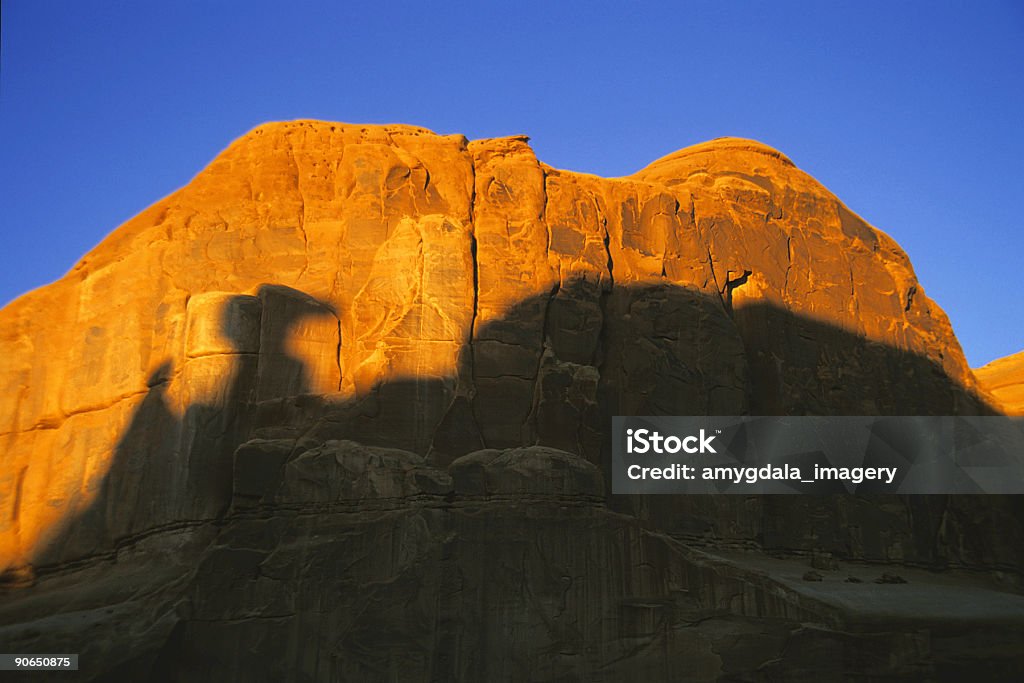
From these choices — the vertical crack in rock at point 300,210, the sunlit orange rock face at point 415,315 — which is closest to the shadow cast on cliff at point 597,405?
the sunlit orange rock face at point 415,315

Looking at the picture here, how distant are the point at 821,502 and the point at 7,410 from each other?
897 inches

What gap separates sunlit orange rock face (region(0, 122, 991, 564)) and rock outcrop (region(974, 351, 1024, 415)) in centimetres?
286

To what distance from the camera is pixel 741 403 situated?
3925 cm

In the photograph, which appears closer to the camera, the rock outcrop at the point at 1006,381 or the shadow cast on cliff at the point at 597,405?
the shadow cast on cliff at the point at 597,405

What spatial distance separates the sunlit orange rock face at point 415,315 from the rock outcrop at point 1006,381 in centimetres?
286

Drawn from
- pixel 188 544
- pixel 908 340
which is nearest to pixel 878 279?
pixel 908 340

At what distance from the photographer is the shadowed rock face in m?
30.7

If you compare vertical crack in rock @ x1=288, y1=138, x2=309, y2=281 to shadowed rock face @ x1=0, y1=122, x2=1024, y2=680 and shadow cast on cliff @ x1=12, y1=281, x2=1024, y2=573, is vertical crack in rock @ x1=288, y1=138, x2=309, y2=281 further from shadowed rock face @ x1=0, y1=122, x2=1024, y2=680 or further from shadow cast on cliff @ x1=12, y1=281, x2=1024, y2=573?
shadow cast on cliff @ x1=12, y1=281, x2=1024, y2=573

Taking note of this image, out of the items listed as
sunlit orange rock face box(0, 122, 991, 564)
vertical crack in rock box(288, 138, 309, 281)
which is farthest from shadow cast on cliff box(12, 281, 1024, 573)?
vertical crack in rock box(288, 138, 309, 281)

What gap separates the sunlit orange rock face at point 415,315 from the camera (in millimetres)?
35500

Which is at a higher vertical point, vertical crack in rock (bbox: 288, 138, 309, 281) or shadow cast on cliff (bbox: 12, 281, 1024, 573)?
vertical crack in rock (bbox: 288, 138, 309, 281)

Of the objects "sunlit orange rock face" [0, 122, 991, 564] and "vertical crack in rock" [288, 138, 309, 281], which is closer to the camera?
"sunlit orange rock face" [0, 122, 991, 564]

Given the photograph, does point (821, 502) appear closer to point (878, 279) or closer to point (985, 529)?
point (985, 529)

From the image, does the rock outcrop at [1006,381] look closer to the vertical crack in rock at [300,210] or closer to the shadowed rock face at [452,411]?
the shadowed rock face at [452,411]
